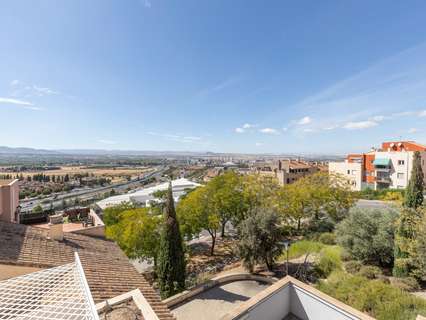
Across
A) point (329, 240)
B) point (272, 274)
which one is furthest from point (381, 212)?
point (272, 274)

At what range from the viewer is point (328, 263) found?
12938 mm

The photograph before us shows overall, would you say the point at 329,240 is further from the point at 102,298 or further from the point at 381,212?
the point at 102,298

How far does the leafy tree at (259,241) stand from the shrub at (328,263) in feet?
7.89

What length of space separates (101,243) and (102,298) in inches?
242

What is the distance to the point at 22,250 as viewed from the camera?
7.97 metres

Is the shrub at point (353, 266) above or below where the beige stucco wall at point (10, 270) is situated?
below

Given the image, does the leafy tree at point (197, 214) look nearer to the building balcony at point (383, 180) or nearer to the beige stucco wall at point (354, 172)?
the beige stucco wall at point (354, 172)

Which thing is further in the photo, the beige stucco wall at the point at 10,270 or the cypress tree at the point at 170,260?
the cypress tree at the point at 170,260

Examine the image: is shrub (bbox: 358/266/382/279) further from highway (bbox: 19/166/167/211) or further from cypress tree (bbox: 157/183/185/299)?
highway (bbox: 19/166/167/211)

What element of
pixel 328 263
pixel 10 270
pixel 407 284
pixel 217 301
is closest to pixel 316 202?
pixel 328 263

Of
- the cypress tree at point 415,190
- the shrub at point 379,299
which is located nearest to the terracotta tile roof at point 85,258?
the shrub at point 379,299

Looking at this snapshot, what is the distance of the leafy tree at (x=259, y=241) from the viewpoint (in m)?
12.8

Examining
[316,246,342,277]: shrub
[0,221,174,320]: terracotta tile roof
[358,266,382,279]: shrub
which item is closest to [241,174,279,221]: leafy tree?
[316,246,342,277]: shrub

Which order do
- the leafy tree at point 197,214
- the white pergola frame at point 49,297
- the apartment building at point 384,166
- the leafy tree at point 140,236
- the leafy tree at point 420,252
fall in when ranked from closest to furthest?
the white pergola frame at point 49,297 < the leafy tree at point 420,252 < the leafy tree at point 140,236 < the leafy tree at point 197,214 < the apartment building at point 384,166
